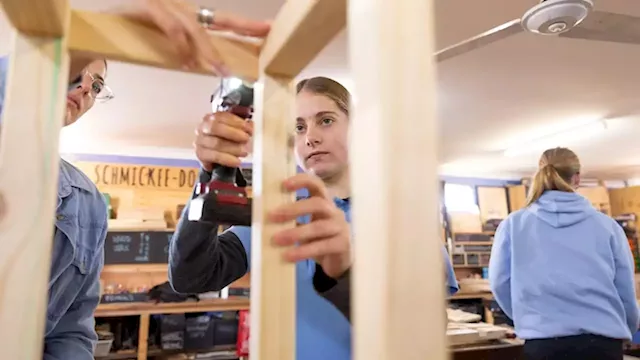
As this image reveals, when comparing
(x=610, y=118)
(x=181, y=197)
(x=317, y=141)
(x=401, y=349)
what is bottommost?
(x=401, y=349)

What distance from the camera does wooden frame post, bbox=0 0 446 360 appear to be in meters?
0.27

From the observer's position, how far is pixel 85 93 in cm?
93

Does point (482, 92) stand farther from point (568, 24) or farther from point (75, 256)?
point (75, 256)

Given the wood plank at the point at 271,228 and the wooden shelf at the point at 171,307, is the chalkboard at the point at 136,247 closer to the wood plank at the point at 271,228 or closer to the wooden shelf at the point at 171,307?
the wooden shelf at the point at 171,307

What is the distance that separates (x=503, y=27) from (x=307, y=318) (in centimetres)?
106

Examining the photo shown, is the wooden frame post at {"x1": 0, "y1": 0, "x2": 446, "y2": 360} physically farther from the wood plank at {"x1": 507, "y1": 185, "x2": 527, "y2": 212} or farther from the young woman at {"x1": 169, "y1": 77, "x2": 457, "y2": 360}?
the wood plank at {"x1": 507, "y1": 185, "x2": 527, "y2": 212}

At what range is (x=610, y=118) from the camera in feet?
11.2

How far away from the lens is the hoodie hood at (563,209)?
1726 millimetres

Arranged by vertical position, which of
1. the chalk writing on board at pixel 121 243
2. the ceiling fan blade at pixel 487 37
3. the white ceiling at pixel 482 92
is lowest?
the chalk writing on board at pixel 121 243

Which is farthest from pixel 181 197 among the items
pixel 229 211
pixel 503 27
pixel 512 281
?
pixel 229 211

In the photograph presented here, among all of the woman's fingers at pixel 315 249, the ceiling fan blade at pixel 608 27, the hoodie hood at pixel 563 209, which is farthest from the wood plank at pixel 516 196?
the woman's fingers at pixel 315 249

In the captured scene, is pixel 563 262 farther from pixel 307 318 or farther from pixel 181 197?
pixel 181 197

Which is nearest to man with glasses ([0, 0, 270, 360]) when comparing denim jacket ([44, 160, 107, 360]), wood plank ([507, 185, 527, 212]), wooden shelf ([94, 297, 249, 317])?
denim jacket ([44, 160, 107, 360])

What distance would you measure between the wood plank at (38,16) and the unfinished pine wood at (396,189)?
0.26 m
